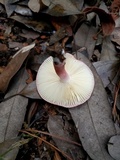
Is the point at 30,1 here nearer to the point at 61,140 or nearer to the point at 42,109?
the point at 42,109

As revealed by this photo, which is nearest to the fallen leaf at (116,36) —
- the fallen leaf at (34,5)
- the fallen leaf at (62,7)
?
the fallen leaf at (62,7)

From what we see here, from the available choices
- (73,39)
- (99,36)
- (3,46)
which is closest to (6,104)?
(3,46)

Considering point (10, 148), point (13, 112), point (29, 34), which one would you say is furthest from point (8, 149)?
point (29, 34)

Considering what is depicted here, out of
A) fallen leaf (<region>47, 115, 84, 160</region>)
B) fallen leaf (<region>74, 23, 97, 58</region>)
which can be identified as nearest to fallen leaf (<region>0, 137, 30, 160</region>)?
fallen leaf (<region>47, 115, 84, 160</region>)

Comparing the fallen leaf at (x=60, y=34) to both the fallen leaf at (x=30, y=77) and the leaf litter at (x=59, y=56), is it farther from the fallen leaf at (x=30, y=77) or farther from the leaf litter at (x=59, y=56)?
the fallen leaf at (x=30, y=77)

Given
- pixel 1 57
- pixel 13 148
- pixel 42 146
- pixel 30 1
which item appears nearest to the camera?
pixel 13 148

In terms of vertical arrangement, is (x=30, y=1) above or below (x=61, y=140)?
above

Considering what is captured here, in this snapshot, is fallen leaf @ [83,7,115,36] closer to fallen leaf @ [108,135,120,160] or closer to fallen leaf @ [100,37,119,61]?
fallen leaf @ [100,37,119,61]

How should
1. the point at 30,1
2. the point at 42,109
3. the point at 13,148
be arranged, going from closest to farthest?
the point at 13,148 → the point at 42,109 → the point at 30,1
